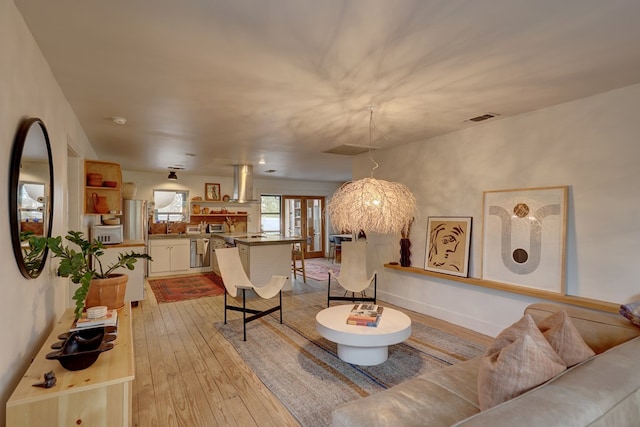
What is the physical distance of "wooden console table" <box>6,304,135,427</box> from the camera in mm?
1324

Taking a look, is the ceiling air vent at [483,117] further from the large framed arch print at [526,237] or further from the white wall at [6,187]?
the white wall at [6,187]

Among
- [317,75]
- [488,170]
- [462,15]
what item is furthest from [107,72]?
[488,170]

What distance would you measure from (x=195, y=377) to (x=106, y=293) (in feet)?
3.25

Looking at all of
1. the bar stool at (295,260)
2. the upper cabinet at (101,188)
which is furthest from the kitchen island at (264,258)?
the upper cabinet at (101,188)

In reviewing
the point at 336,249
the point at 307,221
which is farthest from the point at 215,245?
the point at 336,249

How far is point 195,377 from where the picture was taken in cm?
267

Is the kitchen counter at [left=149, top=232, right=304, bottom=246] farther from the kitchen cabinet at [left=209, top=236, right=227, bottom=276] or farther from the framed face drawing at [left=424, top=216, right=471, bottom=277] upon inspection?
the framed face drawing at [left=424, top=216, right=471, bottom=277]

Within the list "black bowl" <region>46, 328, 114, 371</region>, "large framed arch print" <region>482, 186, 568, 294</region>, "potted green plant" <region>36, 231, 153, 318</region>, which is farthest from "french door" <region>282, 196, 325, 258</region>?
"black bowl" <region>46, 328, 114, 371</region>

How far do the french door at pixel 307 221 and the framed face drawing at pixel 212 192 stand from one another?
1.93 metres

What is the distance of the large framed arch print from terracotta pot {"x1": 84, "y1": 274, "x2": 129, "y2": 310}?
11.7 feet

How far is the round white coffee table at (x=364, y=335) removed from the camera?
8.50 feet

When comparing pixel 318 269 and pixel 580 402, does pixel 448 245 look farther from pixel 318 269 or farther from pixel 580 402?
pixel 318 269

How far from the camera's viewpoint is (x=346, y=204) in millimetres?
3113

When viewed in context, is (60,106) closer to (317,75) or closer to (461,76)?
(317,75)
